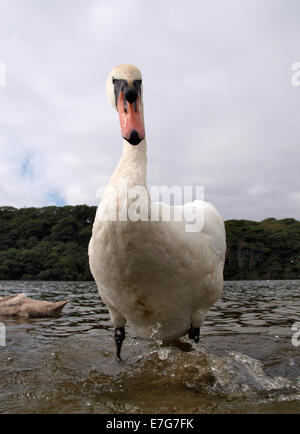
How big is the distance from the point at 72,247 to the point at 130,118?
42675mm

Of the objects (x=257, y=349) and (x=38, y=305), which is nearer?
(x=257, y=349)

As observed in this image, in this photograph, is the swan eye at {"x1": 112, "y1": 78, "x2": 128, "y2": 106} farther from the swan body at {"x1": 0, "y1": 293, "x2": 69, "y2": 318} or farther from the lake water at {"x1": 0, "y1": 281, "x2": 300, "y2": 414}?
the swan body at {"x1": 0, "y1": 293, "x2": 69, "y2": 318}

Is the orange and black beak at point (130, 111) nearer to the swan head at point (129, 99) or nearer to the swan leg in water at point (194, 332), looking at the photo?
the swan head at point (129, 99)

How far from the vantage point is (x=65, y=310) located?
9.20 m

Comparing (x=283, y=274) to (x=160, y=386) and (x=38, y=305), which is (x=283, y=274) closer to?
(x=38, y=305)

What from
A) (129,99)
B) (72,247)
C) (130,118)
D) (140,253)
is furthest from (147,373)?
(72,247)

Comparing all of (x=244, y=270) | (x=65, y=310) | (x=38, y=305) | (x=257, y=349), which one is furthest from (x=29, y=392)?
(x=244, y=270)

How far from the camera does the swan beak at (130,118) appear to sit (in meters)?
2.91

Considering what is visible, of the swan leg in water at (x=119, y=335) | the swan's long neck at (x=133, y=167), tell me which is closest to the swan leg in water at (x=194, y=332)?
the swan leg in water at (x=119, y=335)

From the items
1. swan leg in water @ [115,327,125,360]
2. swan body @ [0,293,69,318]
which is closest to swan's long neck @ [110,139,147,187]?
swan leg in water @ [115,327,125,360]

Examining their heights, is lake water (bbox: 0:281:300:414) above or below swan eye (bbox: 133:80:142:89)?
below

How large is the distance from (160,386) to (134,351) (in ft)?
5.99

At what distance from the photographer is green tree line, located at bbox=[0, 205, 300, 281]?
139 feet

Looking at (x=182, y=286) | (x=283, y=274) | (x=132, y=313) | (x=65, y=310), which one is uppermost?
(x=182, y=286)
